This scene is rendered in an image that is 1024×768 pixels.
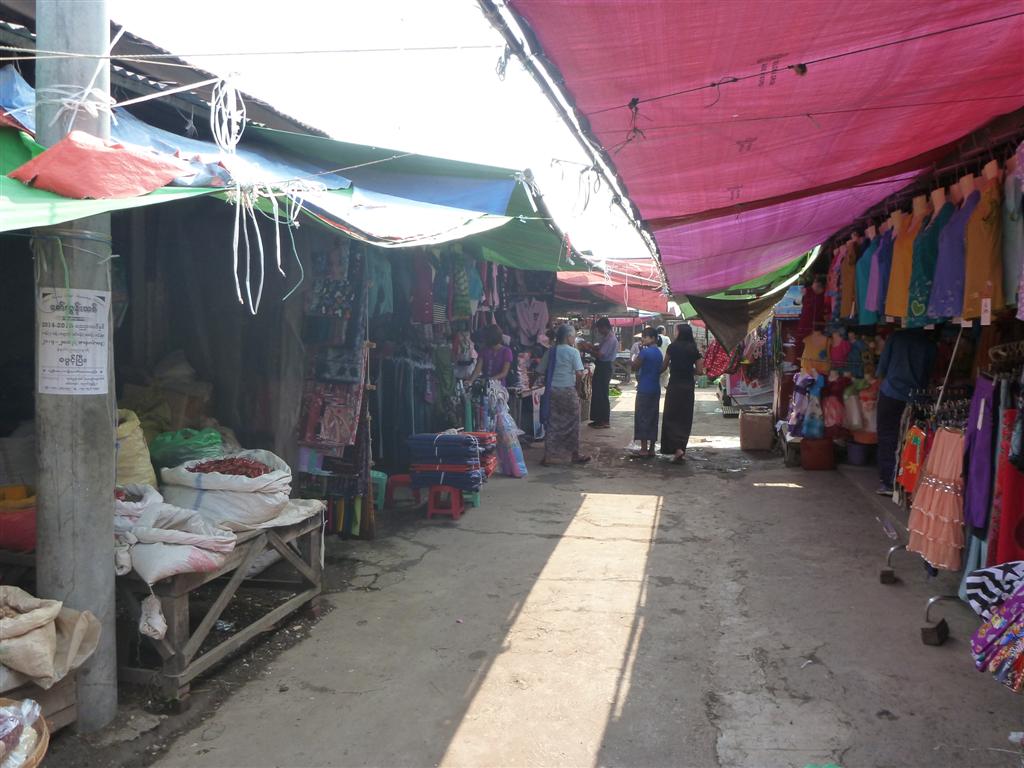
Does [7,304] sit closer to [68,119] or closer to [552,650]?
[68,119]

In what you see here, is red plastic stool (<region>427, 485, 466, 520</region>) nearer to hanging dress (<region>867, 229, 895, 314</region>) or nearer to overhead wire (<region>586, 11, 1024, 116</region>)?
hanging dress (<region>867, 229, 895, 314</region>)

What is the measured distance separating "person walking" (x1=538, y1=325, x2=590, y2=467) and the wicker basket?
7014 mm

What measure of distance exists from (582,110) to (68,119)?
199 centimetres

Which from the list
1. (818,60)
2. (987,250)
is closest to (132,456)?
(818,60)

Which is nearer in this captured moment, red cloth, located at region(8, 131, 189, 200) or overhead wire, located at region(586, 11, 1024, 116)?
overhead wire, located at region(586, 11, 1024, 116)

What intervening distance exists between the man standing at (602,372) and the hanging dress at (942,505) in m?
7.29

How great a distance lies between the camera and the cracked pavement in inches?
115

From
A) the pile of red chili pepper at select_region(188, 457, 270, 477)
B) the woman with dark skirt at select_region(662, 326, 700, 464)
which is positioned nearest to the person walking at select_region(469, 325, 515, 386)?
the woman with dark skirt at select_region(662, 326, 700, 464)

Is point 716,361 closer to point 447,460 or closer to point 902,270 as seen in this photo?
point 447,460

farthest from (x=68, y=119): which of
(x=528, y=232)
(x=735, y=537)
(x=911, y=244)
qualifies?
(x=735, y=537)

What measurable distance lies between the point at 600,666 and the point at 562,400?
5630 millimetres

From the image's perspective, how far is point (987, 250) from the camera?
3871 mm

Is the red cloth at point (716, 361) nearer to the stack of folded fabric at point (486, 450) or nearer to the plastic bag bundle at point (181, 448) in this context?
the stack of folded fabric at point (486, 450)

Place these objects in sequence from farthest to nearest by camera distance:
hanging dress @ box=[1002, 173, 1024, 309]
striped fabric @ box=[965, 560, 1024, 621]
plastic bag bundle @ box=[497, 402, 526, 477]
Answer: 1. plastic bag bundle @ box=[497, 402, 526, 477]
2. hanging dress @ box=[1002, 173, 1024, 309]
3. striped fabric @ box=[965, 560, 1024, 621]
